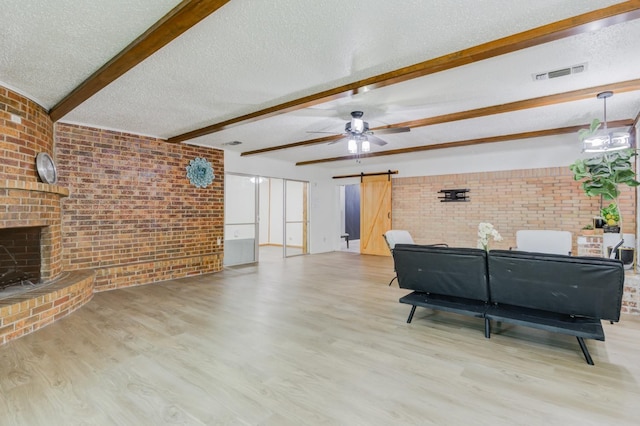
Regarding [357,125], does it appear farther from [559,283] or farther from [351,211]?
[351,211]

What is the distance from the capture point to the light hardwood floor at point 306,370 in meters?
1.89

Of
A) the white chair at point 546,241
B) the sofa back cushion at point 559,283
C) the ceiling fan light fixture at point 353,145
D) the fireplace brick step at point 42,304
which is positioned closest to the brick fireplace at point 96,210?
the fireplace brick step at point 42,304

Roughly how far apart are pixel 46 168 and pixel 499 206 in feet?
25.5

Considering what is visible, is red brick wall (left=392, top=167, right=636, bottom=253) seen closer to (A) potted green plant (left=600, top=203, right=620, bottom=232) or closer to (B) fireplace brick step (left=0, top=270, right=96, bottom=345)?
(A) potted green plant (left=600, top=203, right=620, bottom=232)

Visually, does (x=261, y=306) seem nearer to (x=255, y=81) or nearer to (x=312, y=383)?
(x=312, y=383)

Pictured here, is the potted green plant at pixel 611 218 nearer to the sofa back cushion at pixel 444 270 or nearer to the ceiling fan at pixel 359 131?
the sofa back cushion at pixel 444 270

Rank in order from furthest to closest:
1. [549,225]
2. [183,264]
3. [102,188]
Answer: [549,225] → [183,264] → [102,188]

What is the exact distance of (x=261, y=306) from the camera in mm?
3994

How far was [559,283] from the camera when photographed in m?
2.59

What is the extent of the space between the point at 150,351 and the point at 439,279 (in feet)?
8.98

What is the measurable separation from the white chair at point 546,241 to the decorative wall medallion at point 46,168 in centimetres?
645

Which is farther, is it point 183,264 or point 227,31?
point 183,264

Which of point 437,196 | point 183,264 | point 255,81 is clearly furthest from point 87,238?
point 437,196

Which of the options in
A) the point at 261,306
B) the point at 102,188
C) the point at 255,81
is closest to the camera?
→ the point at 255,81
